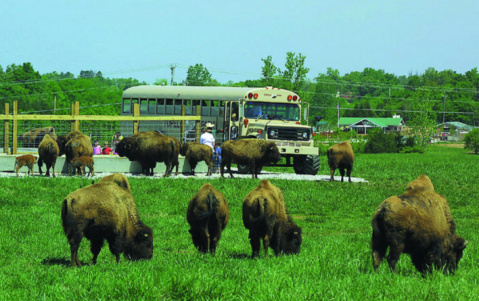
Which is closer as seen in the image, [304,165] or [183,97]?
[304,165]

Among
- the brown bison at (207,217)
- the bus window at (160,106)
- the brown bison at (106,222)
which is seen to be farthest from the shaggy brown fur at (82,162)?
the bus window at (160,106)

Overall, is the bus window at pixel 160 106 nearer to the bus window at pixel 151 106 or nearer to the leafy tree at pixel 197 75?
the bus window at pixel 151 106

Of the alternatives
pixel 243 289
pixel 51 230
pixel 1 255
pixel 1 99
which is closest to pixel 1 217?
pixel 51 230

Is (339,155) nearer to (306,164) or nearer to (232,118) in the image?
(306,164)

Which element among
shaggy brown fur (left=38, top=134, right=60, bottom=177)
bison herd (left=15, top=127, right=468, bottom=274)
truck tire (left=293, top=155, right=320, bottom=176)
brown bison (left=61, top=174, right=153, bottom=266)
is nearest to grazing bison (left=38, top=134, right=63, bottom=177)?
shaggy brown fur (left=38, top=134, right=60, bottom=177)

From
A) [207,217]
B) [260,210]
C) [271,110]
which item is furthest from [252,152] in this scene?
[260,210]

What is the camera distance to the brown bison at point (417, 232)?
7898 mm

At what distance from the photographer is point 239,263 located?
342 inches

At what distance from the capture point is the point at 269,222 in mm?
9742

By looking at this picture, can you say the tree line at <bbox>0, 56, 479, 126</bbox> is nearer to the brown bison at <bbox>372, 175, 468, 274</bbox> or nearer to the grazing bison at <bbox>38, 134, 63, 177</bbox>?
the grazing bison at <bbox>38, 134, 63, 177</bbox>

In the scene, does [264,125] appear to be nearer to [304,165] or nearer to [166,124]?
[304,165]

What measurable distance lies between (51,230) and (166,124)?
739 inches

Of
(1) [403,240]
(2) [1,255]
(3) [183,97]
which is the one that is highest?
(3) [183,97]

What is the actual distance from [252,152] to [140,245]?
44.9 ft
